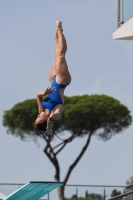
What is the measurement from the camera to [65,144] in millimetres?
43625

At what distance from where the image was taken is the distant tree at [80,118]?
143 feet

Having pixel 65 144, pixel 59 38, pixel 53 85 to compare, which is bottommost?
pixel 53 85

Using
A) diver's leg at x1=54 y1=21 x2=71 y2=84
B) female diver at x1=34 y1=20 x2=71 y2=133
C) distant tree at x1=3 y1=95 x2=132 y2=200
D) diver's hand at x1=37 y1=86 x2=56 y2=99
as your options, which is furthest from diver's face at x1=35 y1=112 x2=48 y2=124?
distant tree at x1=3 y1=95 x2=132 y2=200

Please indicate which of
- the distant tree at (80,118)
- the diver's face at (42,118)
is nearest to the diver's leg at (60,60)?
the diver's face at (42,118)

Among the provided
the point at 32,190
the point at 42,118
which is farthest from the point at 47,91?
the point at 32,190

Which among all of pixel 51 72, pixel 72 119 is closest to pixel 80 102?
pixel 72 119

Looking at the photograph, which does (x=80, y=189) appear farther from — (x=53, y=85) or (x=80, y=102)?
(x=80, y=102)

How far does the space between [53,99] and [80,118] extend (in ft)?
105

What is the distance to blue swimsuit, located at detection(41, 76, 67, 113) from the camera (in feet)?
41.2

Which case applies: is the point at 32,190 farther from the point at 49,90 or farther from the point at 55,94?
the point at 49,90

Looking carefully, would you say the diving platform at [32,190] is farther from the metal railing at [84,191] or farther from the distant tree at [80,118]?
the distant tree at [80,118]

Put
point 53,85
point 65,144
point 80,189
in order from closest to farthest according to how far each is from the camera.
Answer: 1. point 53,85
2. point 80,189
3. point 65,144

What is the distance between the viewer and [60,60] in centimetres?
1268

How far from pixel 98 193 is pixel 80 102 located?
20.7 meters
